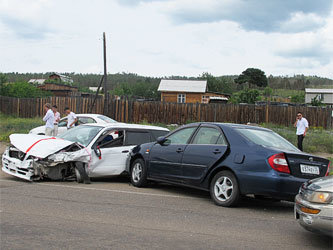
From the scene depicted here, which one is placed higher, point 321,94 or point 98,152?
point 321,94

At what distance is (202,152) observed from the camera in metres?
8.41

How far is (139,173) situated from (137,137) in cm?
149

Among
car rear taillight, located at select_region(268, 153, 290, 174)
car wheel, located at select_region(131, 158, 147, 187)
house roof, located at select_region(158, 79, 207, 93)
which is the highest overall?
house roof, located at select_region(158, 79, 207, 93)

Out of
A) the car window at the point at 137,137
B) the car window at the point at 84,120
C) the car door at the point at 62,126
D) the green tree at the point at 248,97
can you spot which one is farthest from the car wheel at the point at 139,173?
the green tree at the point at 248,97

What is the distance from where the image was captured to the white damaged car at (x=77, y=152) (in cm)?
984

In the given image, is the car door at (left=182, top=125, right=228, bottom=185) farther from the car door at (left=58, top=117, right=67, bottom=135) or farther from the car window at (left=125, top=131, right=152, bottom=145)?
the car door at (left=58, top=117, right=67, bottom=135)

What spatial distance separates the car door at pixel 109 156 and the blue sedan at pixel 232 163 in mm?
1388

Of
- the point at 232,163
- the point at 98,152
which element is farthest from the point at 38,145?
the point at 232,163

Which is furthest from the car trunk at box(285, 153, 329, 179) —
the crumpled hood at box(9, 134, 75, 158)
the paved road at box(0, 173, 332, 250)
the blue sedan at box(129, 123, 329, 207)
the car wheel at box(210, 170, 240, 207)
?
the crumpled hood at box(9, 134, 75, 158)

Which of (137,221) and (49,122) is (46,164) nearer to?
(137,221)

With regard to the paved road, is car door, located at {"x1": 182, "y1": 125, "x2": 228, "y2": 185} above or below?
above

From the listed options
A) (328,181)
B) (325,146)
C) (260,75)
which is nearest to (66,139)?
(328,181)

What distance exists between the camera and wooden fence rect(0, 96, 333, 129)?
3155cm

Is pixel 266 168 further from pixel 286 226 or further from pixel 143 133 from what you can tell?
pixel 143 133
